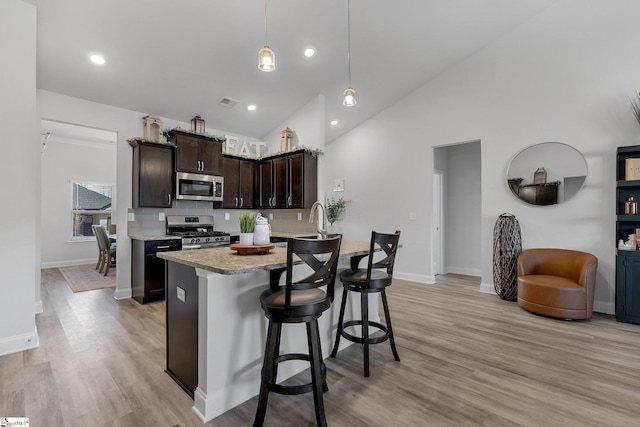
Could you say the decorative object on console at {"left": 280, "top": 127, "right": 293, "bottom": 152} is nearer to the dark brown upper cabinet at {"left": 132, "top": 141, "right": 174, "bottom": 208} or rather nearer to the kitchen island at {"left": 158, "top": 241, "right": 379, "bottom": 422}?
the dark brown upper cabinet at {"left": 132, "top": 141, "right": 174, "bottom": 208}

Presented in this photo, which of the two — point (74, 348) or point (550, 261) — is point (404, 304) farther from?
point (74, 348)

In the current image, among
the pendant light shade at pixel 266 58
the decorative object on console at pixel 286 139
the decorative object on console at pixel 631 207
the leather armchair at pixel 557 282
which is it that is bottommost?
the leather armchair at pixel 557 282

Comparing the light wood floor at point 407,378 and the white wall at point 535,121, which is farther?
the white wall at point 535,121

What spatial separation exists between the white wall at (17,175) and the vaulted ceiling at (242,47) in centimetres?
37

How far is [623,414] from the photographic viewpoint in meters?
1.82

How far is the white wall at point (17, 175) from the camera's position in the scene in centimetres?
263

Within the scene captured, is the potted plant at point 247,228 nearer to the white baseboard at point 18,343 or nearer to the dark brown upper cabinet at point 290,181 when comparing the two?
the white baseboard at point 18,343

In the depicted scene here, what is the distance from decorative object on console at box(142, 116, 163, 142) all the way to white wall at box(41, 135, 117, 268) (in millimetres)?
4046

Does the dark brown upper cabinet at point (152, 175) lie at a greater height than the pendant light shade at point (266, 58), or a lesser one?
lesser

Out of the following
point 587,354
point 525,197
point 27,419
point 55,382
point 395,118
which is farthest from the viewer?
point 395,118

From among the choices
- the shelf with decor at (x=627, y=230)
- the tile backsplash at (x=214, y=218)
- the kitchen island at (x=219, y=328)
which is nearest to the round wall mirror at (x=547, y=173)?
the shelf with decor at (x=627, y=230)

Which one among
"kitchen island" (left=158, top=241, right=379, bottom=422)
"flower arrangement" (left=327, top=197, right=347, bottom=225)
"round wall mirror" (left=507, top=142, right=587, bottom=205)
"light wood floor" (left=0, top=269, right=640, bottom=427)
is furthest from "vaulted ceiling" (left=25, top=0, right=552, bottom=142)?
"light wood floor" (left=0, top=269, right=640, bottom=427)

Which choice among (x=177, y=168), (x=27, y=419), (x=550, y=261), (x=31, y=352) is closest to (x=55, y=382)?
(x=27, y=419)

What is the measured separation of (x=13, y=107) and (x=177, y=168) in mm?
1955
